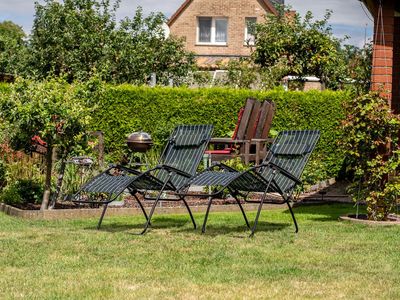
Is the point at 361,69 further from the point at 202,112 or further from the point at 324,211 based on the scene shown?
the point at 202,112

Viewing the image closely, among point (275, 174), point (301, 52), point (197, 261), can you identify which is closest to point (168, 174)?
point (275, 174)

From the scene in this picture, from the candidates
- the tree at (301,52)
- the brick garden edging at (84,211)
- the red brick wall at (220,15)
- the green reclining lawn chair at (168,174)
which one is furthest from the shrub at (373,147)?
the red brick wall at (220,15)

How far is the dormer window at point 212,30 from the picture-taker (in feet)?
162

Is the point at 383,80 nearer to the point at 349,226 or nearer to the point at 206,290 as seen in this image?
the point at 349,226

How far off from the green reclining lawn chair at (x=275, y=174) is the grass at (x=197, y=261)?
0.46m

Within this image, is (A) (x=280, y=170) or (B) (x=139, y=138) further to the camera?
(B) (x=139, y=138)

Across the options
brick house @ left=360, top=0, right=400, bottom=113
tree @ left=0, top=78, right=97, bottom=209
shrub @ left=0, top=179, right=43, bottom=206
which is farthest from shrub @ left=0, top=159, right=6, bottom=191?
brick house @ left=360, top=0, right=400, bottom=113

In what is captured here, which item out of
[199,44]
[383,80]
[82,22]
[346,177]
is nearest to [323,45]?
[82,22]

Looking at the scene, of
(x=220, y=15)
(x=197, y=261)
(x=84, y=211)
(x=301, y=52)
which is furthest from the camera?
(x=220, y=15)

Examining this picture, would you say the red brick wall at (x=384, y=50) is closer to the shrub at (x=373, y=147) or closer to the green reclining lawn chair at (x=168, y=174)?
the shrub at (x=373, y=147)

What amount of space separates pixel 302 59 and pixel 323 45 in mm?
753

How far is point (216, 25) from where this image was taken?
49.7m

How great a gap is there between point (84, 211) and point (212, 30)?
37.7 m

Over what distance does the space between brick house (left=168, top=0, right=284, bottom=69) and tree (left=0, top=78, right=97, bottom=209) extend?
35.8m
